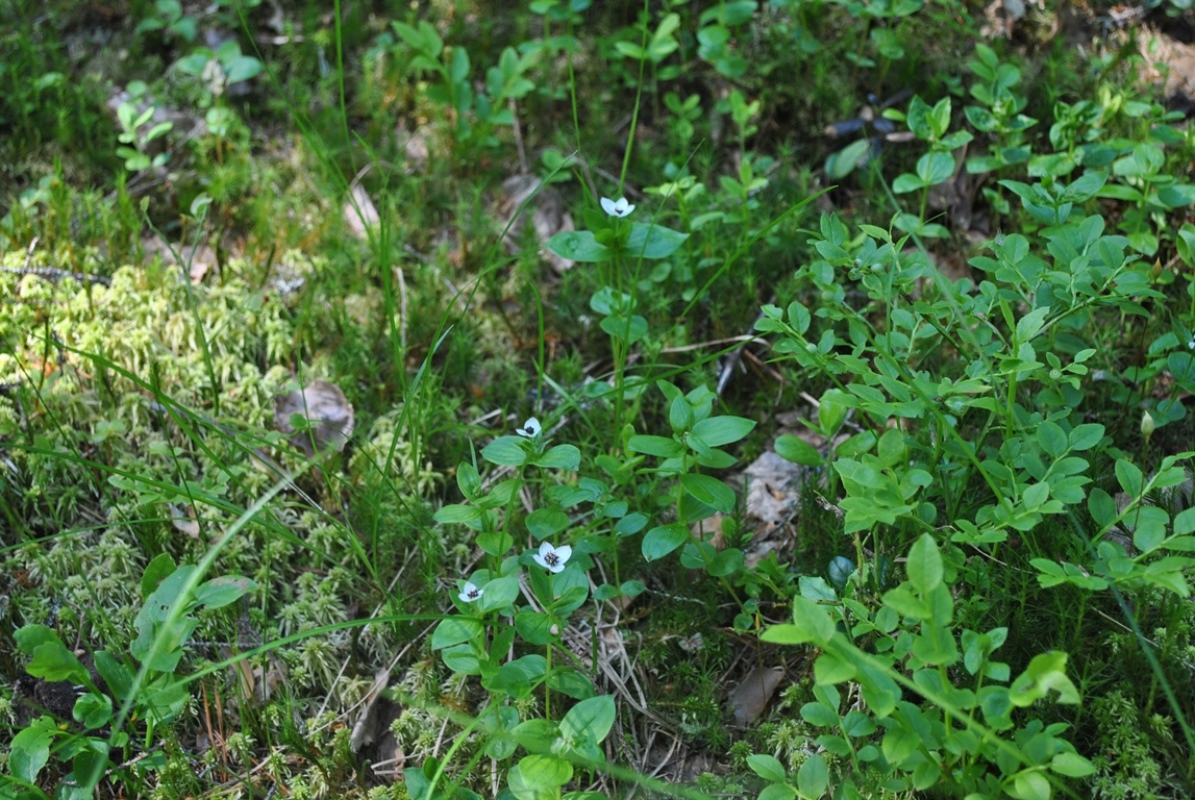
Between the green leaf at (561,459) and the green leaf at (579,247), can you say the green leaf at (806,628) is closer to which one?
the green leaf at (561,459)

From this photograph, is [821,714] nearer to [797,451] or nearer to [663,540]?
[663,540]

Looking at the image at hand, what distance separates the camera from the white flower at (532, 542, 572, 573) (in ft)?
7.52

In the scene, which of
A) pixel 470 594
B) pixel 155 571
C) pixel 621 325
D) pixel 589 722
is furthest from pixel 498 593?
pixel 621 325

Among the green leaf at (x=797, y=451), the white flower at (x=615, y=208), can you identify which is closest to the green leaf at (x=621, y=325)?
the white flower at (x=615, y=208)

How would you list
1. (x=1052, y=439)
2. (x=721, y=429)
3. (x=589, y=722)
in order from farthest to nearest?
1. (x=721, y=429)
2. (x=1052, y=439)
3. (x=589, y=722)

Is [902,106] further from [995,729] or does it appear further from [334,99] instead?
[995,729]

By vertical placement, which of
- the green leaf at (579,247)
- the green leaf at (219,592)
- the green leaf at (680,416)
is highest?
the green leaf at (579,247)

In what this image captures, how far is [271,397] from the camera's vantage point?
3.10 metres

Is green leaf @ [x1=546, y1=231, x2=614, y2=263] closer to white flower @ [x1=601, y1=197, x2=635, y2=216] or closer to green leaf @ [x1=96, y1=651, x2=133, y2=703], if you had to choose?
white flower @ [x1=601, y1=197, x2=635, y2=216]

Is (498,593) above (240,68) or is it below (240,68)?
below

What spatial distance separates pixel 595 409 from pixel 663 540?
785 mm

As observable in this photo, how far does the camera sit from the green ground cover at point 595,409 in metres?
2.13

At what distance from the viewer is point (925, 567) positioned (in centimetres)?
183

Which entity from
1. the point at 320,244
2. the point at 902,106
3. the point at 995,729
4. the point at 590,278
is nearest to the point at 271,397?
the point at 320,244
